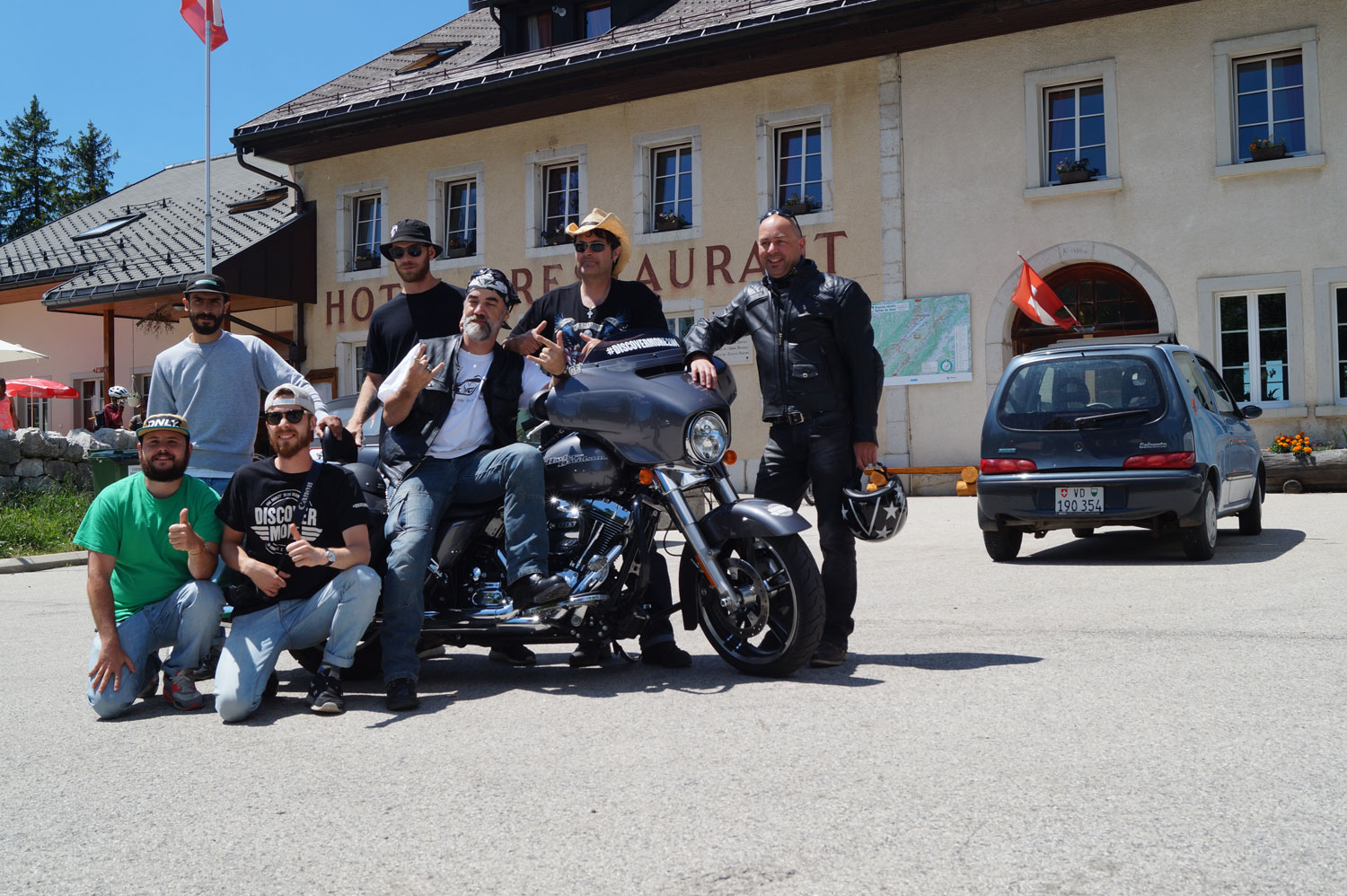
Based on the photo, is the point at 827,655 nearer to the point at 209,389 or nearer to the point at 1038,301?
the point at 209,389

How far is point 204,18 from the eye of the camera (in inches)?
853

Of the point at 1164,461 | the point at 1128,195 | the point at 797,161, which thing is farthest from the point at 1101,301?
the point at 1164,461

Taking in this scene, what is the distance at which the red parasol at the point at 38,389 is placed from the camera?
24.9 metres

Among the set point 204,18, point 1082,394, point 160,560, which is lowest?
point 160,560

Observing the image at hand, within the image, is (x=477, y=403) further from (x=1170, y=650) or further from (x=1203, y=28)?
(x=1203, y=28)

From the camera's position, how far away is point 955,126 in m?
17.8

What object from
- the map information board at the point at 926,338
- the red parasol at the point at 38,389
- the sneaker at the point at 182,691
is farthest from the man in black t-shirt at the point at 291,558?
the red parasol at the point at 38,389

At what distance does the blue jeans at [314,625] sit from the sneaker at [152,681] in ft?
1.17

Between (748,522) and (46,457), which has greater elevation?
(46,457)

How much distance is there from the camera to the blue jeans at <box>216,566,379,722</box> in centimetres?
469

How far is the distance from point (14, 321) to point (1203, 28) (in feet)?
82.0

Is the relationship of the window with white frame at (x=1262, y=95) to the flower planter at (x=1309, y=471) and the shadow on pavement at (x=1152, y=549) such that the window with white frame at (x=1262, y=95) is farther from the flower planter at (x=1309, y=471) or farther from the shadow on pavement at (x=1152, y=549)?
the shadow on pavement at (x=1152, y=549)

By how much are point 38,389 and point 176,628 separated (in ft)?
75.6

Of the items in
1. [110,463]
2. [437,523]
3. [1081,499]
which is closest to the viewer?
[437,523]
